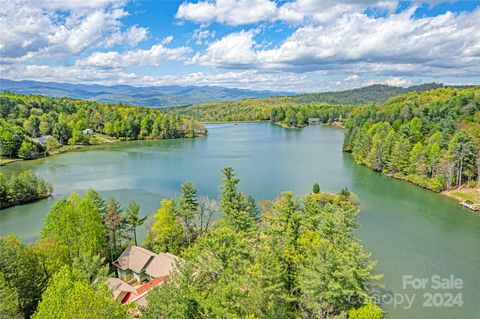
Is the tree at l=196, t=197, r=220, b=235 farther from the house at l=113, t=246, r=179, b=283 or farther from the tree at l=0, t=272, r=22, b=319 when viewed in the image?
the tree at l=0, t=272, r=22, b=319

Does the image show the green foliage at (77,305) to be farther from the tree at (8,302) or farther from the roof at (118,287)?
the roof at (118,287)

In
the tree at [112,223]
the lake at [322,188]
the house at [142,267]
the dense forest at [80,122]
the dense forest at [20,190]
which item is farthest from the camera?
the dense forest at [80,122]

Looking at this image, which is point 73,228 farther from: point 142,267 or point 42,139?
point 42,139

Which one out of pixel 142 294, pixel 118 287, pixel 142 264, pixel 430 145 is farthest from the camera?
pixel 430 145

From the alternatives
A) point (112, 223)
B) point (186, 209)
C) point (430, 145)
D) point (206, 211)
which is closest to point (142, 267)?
point (112, 223)

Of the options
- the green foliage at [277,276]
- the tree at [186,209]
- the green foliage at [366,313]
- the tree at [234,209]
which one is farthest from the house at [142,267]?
the green foliage at [366,313]

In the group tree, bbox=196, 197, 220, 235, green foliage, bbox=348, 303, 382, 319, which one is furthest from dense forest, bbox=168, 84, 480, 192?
green foliage, bbox=348, 303, 382, 319

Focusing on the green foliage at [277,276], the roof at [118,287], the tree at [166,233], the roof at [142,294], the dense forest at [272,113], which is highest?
the dense forest at [272,113]
